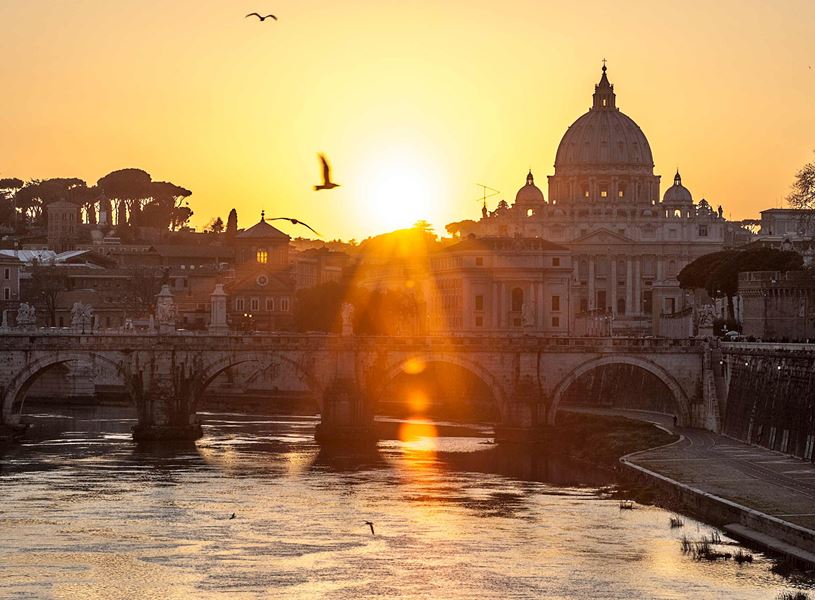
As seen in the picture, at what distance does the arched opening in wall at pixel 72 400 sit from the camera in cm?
9594

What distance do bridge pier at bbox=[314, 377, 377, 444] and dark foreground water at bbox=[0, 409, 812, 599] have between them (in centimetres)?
453

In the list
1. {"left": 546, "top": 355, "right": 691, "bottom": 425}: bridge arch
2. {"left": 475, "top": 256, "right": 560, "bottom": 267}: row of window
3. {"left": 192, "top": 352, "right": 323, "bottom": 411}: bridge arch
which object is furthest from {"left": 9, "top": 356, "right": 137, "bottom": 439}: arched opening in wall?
{"left": 475, "top": 256, "right": 560, "bottom": 267}: row of window

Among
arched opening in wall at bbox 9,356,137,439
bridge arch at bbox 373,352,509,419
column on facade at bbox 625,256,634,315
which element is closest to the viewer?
bridge arch at bbox 373,352,509,419

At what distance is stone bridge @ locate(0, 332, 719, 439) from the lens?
9312 centimetres

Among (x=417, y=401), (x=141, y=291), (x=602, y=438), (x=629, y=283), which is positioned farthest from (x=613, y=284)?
(x=602, y=438)

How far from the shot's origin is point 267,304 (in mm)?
163000

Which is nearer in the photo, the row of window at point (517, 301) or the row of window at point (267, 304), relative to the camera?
the row of window at point (517, 301)

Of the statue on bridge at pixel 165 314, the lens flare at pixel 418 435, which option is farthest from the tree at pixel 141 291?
the lens flare at pixel 418 435

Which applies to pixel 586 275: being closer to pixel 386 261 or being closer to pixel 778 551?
pixel 386 261

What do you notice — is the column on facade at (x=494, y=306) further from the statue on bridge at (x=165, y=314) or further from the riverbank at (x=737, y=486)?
the riverbank at (x=737, y=486)

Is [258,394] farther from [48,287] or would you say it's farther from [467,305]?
[48,287]

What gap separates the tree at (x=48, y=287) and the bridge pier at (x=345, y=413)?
238 ft

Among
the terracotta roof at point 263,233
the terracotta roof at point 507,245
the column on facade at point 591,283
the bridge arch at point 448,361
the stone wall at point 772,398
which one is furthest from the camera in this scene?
the column on facade at point 591,283

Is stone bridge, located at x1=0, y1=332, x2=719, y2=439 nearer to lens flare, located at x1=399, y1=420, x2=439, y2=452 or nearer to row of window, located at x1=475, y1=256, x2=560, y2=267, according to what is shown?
lens flare, located at x1=399, y1=420, x2=439, y2=452
